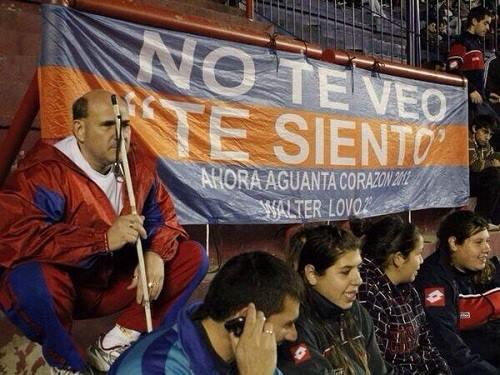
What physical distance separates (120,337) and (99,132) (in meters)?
0.80

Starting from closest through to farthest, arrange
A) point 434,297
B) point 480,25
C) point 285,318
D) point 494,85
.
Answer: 1. point 285,318
2. point 434,297
3. point 480,25
4. point 494,85

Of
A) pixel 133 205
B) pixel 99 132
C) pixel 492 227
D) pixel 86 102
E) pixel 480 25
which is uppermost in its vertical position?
pixel 480 25

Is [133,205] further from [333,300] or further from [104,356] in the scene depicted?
[333,300]

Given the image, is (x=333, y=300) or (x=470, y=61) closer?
(x=333, y=300)

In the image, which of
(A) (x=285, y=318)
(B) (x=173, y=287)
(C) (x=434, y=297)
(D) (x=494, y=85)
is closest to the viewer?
(A) (x=285, y=318)

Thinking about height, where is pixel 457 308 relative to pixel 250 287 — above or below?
below

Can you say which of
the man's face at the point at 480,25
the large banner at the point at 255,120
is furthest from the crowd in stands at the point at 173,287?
the man's face at the point at 480,25

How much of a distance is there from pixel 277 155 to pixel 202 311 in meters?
2.75

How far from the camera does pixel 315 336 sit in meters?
2.84

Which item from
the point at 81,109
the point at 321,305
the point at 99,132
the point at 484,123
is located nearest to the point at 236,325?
the point at 321,305

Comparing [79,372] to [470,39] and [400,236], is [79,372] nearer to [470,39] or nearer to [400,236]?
[400,236]

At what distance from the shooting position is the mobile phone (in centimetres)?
191

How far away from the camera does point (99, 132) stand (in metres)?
2.83

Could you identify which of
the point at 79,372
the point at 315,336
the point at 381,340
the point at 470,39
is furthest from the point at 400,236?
the point at 470,39
